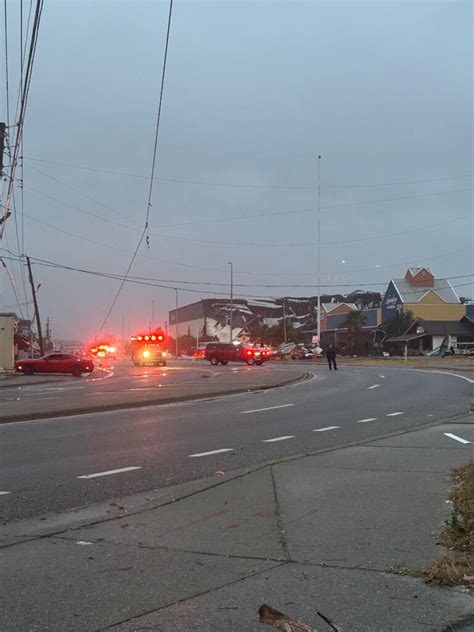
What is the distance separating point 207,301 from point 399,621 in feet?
492

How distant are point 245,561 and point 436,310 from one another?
83396 millimetres

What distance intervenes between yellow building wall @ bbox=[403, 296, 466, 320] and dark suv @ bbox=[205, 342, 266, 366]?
40.4 metres

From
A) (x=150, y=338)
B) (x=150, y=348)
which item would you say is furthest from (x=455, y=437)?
(x=150, y=348)

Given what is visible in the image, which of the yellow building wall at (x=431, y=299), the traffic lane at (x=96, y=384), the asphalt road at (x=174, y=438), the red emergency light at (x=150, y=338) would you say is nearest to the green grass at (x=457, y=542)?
the asphalt road at (x=174, y=438)

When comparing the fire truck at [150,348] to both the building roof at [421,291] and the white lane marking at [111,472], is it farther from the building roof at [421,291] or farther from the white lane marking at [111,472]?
the building roof at [421,291]

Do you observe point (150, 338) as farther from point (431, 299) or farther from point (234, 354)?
point (431, 299)

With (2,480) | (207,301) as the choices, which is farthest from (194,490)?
(207,301)

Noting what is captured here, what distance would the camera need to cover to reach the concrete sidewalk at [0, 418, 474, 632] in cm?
378

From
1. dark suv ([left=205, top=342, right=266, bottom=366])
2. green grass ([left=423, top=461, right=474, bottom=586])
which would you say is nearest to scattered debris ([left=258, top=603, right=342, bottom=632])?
green grass ([left=423, top=461, right=474, bottom=586])

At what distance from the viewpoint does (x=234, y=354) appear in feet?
157

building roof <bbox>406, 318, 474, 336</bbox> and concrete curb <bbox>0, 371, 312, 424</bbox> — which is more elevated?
building roof <bbox>406, 318, 474, 336</bbox>

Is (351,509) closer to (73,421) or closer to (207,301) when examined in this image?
(73,421)

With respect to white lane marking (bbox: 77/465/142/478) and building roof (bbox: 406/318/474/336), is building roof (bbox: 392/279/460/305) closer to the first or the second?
building roof (bbox: 406/318/474/336)

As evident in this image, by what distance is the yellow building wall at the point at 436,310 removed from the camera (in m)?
82.7
